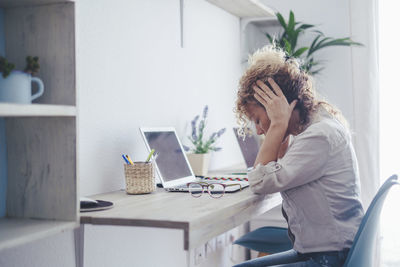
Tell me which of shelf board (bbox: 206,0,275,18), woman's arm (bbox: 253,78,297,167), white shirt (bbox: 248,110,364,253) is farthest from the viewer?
shelf board (bbox: 206,0,275,18)

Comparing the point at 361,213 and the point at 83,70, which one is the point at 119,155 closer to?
the point at 83,70

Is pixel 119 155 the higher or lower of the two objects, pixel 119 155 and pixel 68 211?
the higher

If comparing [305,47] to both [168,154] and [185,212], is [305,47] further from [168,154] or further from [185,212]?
[185,212]

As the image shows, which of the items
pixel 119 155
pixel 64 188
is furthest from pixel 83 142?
pixel 64 188

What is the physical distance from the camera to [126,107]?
179cm

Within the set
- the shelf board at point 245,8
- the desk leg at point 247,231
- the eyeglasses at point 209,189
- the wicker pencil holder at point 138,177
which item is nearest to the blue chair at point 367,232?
the eyeglasses at point 209,189

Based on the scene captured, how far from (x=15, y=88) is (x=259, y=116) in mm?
905

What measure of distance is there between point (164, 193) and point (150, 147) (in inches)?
8.0

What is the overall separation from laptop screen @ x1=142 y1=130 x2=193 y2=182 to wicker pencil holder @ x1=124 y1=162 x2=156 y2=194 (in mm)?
145

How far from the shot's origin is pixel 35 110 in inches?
38.5

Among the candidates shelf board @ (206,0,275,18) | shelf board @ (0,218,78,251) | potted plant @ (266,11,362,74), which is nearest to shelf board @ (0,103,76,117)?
shelf board @ (0,218,78,251)

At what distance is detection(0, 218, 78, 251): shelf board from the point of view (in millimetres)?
946

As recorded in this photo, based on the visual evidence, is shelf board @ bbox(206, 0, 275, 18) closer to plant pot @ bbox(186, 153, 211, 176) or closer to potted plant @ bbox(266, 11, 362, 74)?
potted plant @ bbox(266, 11, 362, 74)

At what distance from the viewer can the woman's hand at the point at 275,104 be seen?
5.13 ft
